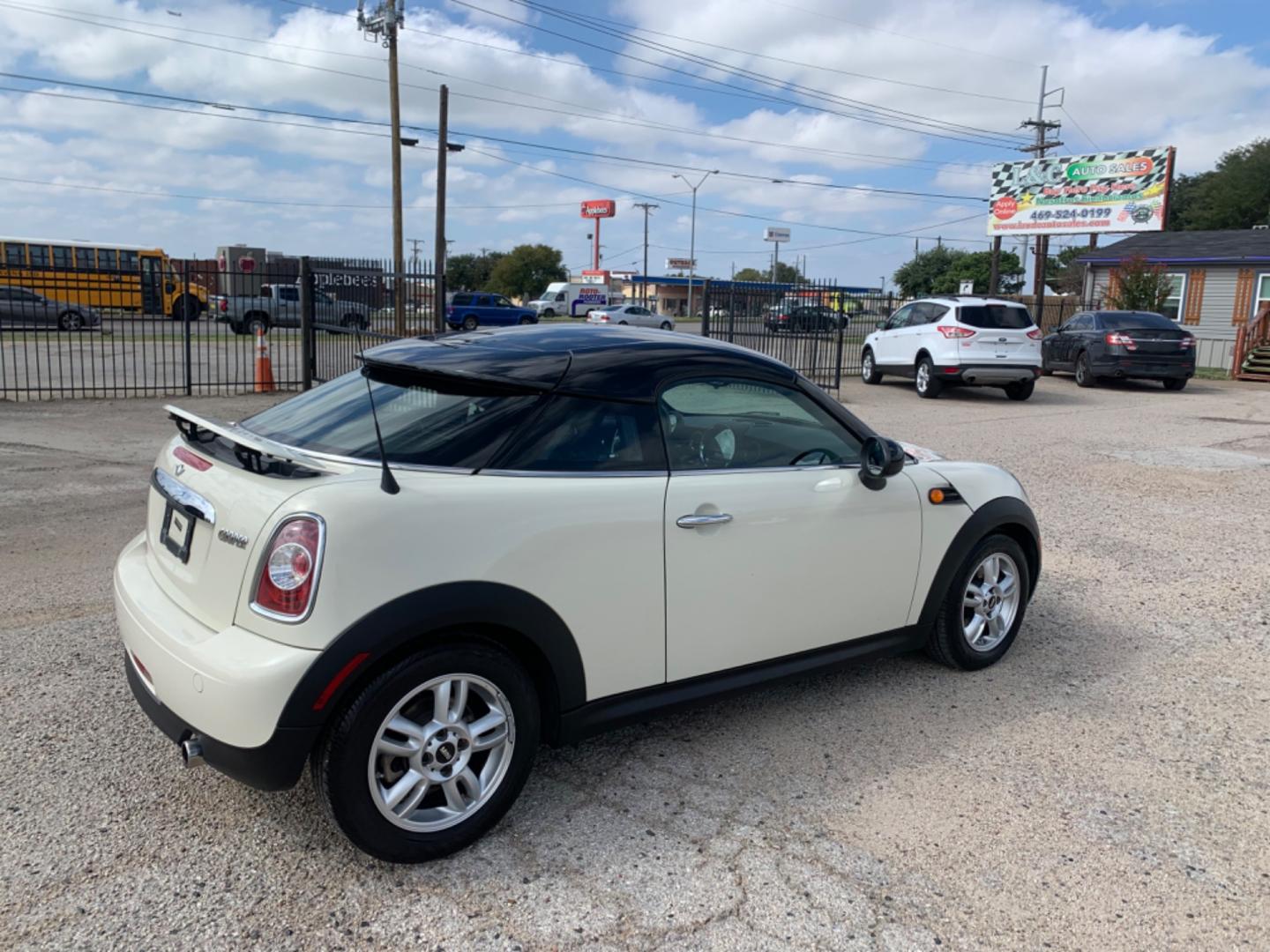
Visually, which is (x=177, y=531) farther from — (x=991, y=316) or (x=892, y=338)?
(x=892, y=338)

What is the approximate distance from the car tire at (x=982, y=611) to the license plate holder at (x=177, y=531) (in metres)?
3.04

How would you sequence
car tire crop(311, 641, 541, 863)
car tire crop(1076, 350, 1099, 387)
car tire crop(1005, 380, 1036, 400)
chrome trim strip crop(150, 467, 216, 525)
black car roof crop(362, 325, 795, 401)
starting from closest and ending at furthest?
car tire crop(311, 641, 541, 863), chrome trim strip crop(150, 467, 216, 525), black car roof crop(362, 325, 795, 401), car tire crop(1005, 380, 1036, 400), car tire crop(1076, 350, 1099, 387)

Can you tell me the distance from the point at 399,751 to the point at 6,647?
2705 millimetres

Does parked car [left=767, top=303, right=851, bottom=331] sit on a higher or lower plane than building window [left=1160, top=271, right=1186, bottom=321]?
lower

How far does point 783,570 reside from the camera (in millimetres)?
3572

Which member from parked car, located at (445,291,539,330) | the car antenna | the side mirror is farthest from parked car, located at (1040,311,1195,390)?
parked car, located at (445,291,539,330)

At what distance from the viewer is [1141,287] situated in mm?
27891

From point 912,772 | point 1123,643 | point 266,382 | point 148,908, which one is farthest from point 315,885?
point 266,382

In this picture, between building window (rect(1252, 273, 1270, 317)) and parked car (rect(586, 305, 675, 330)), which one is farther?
parked car (rect(586, 305, 675, 330))

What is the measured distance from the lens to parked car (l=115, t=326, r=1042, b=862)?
2664mm

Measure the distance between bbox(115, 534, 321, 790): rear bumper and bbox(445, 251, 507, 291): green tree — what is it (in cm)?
9048

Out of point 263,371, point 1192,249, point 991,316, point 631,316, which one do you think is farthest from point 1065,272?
point 263,371

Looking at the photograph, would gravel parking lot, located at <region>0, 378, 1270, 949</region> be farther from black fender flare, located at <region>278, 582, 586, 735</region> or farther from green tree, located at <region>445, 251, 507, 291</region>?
green tree, located at <region>445, 251, 507, 291</region>

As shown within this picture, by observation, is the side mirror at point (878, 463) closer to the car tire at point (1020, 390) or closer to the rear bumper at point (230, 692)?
the rear bumper at point (230, 692)
